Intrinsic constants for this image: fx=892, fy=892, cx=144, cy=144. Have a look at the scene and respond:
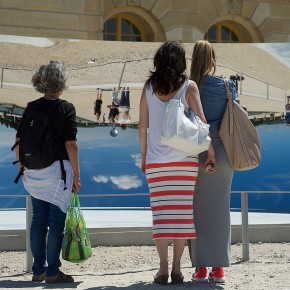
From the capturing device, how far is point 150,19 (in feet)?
74.1

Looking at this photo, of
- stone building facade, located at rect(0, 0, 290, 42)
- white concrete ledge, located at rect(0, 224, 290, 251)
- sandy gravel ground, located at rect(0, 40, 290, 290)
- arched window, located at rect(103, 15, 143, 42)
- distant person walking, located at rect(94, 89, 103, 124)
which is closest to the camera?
white concrete ledge, located at rect(0, 224, 290, 251)

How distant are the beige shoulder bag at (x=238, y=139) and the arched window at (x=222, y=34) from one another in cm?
1647

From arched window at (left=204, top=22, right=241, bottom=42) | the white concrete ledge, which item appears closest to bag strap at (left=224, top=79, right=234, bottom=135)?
the white concrete ledge

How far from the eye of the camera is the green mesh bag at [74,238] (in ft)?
22.7

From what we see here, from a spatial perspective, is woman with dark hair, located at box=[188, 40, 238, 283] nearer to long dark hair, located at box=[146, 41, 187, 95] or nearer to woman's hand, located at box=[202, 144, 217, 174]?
woman's hand, located at box=[202, 144, 217, 174]

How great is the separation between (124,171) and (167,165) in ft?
18.6

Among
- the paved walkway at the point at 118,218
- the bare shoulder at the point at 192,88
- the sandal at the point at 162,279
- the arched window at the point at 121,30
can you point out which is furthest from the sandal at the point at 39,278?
the arched window at the point at 121,30

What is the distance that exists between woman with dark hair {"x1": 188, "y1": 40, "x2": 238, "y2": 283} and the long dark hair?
0.21 m

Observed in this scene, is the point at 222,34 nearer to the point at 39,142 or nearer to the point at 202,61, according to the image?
the point at 202,61

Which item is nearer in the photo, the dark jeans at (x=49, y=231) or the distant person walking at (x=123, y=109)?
the dark jeans at (x=49, y=231)

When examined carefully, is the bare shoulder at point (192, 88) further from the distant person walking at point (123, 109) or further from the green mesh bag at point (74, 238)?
the distant person walking at point (123, 109)

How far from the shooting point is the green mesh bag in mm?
6918

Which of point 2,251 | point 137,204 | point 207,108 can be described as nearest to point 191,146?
point 207,108

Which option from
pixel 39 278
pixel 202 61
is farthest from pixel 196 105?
pixel 39 278
